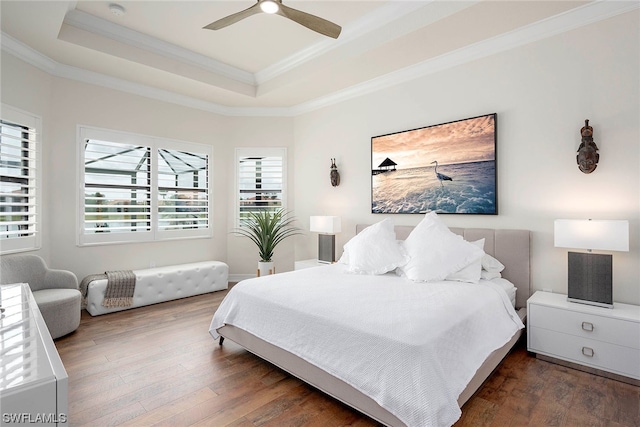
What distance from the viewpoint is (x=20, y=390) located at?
2.92 ft

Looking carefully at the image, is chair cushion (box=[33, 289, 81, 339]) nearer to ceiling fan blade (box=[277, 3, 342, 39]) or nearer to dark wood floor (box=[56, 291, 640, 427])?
dark wood floor (box=[56, 291, 640, 427])

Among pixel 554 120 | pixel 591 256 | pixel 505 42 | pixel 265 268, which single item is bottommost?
pixel 265 268

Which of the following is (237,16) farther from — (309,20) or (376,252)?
(376,252)

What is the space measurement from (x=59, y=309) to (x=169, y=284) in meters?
1.37

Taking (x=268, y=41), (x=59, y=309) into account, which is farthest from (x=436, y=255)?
(x=59, y=309)

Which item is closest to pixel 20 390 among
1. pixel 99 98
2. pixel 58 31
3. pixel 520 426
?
pixel 520 426

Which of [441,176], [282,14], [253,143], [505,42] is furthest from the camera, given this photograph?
Answer: [253,143]

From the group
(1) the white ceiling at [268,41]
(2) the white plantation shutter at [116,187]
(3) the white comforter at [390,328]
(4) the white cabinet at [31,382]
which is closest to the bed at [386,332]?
(3) the white comforter at [390,328]

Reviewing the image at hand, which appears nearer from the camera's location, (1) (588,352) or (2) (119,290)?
(1) (588,352)

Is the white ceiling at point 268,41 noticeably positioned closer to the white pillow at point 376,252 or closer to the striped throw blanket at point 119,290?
the white pillow at point 376,252

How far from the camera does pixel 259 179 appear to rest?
5.60 meters

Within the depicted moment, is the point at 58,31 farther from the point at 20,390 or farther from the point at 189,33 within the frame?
the point at 20,390

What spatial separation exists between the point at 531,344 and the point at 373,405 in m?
1.72

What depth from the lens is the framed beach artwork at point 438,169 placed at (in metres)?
3.43
